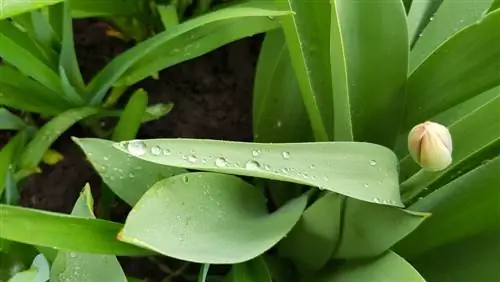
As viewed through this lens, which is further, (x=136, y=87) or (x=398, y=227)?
(x=136, y=87)

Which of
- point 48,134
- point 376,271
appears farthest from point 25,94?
point 376,271

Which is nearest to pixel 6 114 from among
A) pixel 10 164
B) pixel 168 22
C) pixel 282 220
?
pixel 10 164

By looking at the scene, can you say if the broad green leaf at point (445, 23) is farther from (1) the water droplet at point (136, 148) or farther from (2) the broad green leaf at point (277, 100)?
(1) the water droplet at point (136, 148)

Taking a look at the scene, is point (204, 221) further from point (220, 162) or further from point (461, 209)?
point (461, 209)

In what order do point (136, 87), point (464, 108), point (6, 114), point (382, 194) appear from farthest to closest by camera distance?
point (136, 87)
point (6, 114)
point (464, 108)
point (382, 194)

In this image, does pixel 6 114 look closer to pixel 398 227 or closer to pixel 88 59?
pixel 88 59

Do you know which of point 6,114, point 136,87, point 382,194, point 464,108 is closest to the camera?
point 382,194

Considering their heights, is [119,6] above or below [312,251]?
above

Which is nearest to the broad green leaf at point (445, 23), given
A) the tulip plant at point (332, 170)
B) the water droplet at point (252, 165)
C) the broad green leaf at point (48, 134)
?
the tulip plant at point (332, 170)
